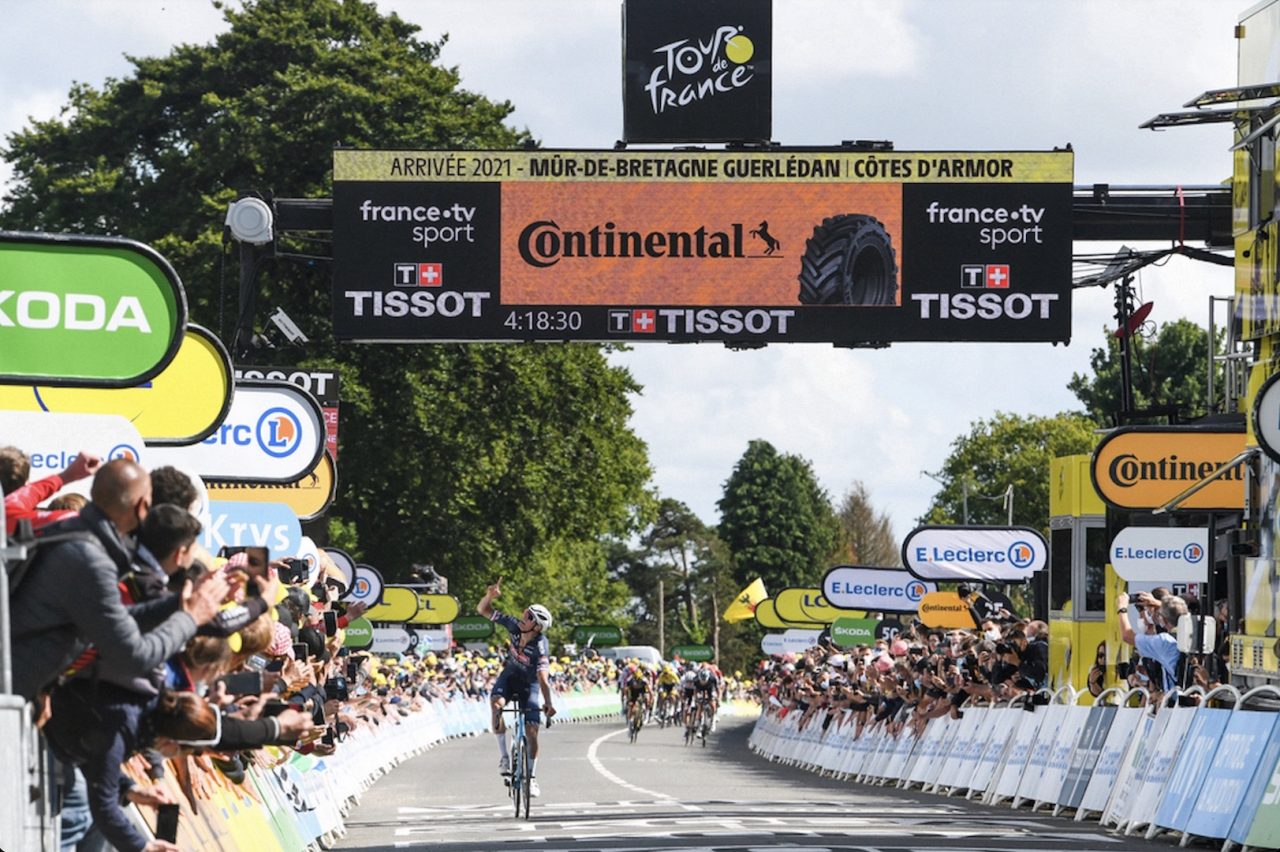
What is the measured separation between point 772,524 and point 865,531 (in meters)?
22.0

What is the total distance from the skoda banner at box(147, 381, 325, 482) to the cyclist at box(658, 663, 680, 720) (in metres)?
44.5

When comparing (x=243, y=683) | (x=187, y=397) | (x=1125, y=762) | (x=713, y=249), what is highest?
(x=713, y=249)

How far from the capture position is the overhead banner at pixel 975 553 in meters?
31.3

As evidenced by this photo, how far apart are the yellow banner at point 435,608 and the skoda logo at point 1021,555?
1616cm

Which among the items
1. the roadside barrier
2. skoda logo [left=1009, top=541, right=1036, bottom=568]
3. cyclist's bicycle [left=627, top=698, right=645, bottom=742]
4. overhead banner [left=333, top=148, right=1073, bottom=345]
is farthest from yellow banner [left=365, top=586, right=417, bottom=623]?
overhead banner [left=333, top=148, right=1073, bottom=345]

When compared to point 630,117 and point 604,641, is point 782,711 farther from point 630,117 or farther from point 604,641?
point 604,641

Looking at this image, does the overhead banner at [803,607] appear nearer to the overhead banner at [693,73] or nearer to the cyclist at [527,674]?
the overhead banner at [693,73]

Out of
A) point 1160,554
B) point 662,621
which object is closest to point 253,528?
point 1160,554

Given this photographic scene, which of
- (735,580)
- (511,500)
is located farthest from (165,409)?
(735,580)

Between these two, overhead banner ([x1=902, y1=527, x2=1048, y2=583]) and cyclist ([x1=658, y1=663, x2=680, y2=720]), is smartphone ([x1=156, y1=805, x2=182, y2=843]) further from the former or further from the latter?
cyclist ([x1=658, y1=663, x2=680, y2=720])

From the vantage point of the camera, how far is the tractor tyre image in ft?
71.4

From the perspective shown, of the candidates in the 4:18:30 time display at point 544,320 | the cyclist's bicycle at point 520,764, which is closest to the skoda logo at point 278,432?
the cyclist's bicycle at point 520,764

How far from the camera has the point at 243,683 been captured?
10.1 m

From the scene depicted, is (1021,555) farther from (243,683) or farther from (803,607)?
(243,683)
